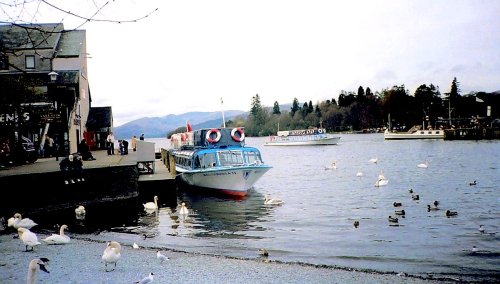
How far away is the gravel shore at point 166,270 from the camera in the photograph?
1205 cm

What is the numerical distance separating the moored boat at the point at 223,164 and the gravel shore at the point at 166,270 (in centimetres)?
1862

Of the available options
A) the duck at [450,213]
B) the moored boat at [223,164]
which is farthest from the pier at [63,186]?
the duck at [450,213]

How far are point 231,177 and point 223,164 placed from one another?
5.49 feet

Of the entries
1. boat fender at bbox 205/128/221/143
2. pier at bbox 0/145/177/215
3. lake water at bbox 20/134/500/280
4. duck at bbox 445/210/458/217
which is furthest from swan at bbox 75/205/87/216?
duck at bbox 445/210/458/217

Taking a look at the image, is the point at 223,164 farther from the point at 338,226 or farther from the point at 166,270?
the point at 166,270

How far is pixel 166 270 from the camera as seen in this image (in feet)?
42.9

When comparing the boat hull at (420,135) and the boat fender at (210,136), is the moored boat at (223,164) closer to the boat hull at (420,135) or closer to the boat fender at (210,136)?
the boat fender at (210,136)

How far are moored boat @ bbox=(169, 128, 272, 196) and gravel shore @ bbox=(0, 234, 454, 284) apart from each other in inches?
733

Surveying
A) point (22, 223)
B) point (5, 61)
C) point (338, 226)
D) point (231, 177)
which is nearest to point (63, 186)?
point (22, 223)

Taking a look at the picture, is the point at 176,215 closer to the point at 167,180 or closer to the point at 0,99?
the point at 167,180

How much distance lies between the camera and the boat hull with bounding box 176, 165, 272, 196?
34.0 meters

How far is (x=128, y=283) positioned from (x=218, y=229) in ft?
41.3

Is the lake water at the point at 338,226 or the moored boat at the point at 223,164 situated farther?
the moored boat at the point at 223,164

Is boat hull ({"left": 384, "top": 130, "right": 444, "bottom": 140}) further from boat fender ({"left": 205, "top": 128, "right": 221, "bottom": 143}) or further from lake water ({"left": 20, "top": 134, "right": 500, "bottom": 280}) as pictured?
boat fender ({"left": 205, "top": 128, "right": 221, "bottom": 143})
